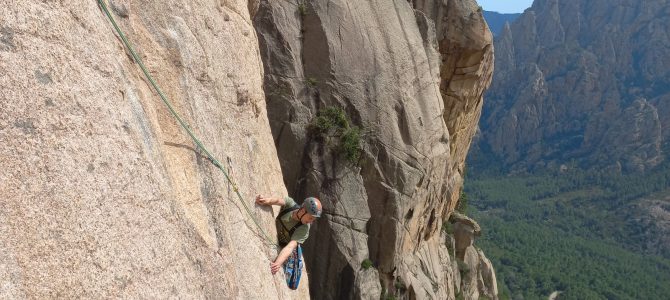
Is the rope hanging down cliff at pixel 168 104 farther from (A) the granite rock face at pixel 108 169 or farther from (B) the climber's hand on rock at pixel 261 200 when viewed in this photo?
(B) the climber's hand on rock at pixel 261 200

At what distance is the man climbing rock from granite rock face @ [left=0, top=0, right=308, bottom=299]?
0.96m

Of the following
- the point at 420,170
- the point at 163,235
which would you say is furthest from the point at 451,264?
the point at 163,235

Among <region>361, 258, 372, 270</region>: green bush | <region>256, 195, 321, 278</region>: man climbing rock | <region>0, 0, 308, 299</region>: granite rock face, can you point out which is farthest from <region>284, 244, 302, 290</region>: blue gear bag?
<region>361, 258, 372, 270</region>: green bush

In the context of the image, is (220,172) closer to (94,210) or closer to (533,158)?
(94,210)

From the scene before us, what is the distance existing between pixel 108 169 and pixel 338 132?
1584 cm

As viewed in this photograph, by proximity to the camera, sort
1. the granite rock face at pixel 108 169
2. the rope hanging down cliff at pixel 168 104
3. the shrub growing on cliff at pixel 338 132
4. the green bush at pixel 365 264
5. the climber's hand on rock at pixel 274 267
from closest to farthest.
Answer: the granite rock face at pixel 108 169
the rope hanging down cliff at pixel 168 104
the climber's hand on rock at pixel 274 267
the shrub growing on cliff at pixel 338 132
the green bush at pixel 365 264

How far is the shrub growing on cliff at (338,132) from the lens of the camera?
20.2 m

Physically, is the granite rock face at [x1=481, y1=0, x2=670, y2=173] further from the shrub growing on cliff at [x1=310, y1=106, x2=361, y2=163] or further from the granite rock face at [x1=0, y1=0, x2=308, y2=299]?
the granite rock face at [x1=0, y1=0, x2=308, y2=299]

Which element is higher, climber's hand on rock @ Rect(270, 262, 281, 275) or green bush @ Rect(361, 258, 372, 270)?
climber's hand on rock @ Rect(270, 262, 281, 275)

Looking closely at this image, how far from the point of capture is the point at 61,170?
4316mm

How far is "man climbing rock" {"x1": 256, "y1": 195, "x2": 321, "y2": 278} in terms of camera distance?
8.45 meters

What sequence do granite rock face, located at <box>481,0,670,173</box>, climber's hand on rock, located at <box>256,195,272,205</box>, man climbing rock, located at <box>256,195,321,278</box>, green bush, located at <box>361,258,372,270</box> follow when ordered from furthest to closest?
granite rock face, located at <box>481,0,670,173</box> → green bush, located at <box>361,258,372,270</box> → climber's hand on rock, located at <box>256,195,272,205</box> → man climbing rock, located at <box>256,195,321,278</box>

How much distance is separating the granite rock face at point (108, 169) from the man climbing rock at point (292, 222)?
3.16 ft

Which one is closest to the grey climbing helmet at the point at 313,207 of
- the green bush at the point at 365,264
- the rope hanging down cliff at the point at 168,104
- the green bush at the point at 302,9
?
the rope hanging down cliff at the point at 168,104
